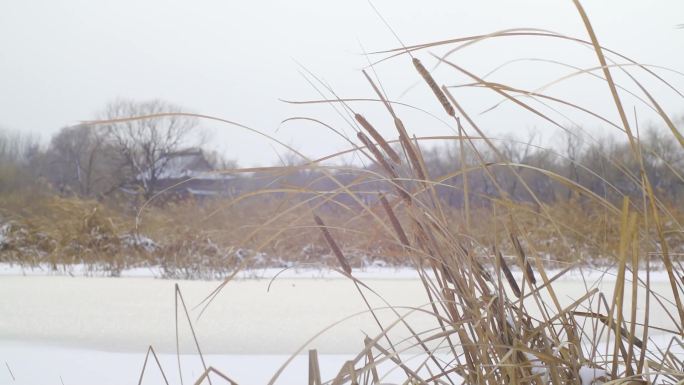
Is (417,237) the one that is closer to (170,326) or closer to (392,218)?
(392,218)

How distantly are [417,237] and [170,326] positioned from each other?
8.35ft

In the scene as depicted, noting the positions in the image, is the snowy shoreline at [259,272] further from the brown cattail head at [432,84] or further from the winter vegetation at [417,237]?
the brown cattail head at [432,84]

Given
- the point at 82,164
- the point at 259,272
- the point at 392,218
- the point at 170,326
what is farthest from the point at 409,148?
the point at 82,164

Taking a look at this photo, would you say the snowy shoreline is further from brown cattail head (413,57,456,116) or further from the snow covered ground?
brown cattail head (413,57,456,116)

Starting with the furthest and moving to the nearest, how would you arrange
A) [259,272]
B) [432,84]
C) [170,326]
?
[259,272]
[170,326]
[432,84]

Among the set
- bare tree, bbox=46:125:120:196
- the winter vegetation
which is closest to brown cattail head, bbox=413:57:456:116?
the winter vegetation

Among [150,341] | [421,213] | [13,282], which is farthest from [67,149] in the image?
[421,213]

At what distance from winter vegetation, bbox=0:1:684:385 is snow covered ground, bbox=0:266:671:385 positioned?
4 cm

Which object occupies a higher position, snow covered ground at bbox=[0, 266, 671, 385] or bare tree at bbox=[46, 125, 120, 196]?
bare tree at bbox=[46, 125, 120, 196]

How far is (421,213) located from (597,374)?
0.17m

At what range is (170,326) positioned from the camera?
9.20ft

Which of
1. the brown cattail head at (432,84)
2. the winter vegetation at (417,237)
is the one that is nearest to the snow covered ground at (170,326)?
the winter vegetation at (417,237)

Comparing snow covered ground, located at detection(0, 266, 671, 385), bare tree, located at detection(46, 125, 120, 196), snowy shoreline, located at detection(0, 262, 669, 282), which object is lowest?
snowy shoreline, located at detection(0, 262, 669, 282)

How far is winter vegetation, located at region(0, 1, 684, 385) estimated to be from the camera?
406 mm
